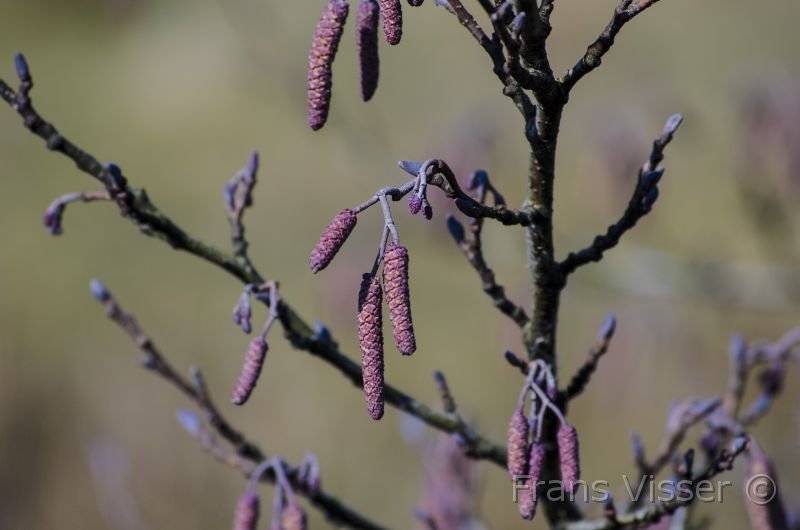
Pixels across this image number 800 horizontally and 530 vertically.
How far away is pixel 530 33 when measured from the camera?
125 centimetres

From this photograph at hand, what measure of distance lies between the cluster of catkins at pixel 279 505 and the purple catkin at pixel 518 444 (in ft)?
1.31

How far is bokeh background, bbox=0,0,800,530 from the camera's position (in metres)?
4.52

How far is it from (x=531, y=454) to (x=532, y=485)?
0.22ft

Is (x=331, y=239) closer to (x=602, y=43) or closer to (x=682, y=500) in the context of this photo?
(x=602, y=43)

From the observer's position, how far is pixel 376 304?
1.23 meters

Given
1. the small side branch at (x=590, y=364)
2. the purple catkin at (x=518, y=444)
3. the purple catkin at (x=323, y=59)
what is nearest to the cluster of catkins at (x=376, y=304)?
the purple catkin at (x=323, y=59)

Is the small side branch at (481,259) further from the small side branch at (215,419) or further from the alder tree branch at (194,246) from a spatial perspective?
the small side branch at (215,419)

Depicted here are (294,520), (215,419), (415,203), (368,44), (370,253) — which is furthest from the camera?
(370,253)

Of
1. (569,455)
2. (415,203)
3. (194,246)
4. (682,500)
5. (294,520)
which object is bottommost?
(682,500)

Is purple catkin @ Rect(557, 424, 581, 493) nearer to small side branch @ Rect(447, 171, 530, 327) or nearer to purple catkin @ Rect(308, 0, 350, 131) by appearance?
small side branch @ Rect(447, 171, 530, 327)

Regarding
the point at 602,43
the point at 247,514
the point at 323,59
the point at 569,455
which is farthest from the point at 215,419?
the point at 602,43

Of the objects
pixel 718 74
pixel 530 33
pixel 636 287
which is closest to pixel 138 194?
pixel 530 33

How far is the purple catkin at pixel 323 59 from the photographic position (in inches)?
51.3

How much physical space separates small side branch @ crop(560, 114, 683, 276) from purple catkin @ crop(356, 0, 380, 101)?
451mm
